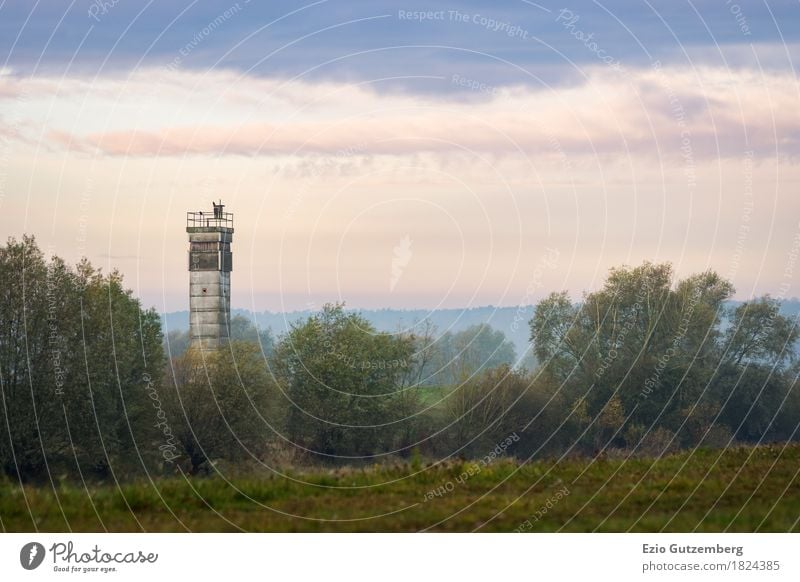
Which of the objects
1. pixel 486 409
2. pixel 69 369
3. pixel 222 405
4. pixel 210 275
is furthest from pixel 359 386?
pixel 69 369

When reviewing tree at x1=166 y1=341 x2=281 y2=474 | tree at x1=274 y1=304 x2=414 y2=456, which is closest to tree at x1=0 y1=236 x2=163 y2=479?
tree at x1=166 y1=341 x2=281 y2=474

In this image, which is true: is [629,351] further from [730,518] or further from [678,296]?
[730,518]

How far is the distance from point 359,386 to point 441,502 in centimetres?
6556

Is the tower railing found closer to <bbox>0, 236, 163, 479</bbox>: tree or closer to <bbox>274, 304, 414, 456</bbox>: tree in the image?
<bbox>274, 304, 414, 456</bbox>: tree

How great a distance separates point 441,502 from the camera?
23906 millimetres

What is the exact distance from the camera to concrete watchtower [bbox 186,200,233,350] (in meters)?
85.8

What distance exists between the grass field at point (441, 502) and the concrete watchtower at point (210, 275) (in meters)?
60.0

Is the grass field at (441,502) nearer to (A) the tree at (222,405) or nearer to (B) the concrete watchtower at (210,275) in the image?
(A) the tree at (222,405)

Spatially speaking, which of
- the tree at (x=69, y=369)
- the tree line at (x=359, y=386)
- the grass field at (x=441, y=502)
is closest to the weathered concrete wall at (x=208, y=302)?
the tree line at (x=359, y=386)

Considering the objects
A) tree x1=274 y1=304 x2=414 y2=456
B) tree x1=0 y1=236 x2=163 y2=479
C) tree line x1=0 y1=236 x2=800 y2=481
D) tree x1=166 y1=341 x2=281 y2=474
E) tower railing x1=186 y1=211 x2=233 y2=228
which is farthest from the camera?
tower railing x1=186 y1=211 x2=233 y2=228

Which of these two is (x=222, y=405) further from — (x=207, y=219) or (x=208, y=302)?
(x=207, y=219)

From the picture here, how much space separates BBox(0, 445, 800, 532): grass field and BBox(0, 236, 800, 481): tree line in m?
35.0
